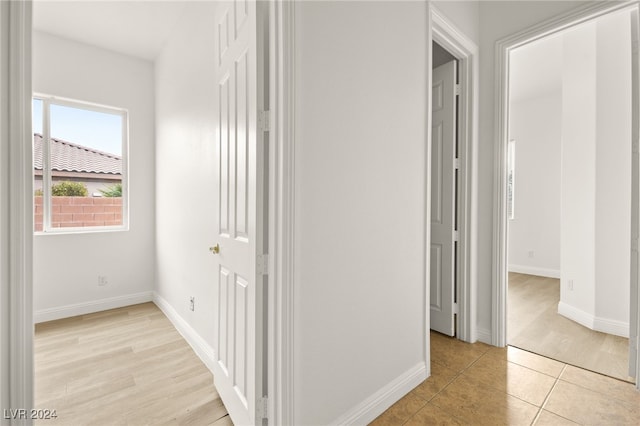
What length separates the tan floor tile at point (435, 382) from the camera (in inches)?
73.1

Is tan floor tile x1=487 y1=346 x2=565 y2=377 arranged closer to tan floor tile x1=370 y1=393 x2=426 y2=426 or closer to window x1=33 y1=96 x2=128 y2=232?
tan floor tile x1=370 y1=393 x2=426 y2=426

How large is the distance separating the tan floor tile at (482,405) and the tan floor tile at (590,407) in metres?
0.17

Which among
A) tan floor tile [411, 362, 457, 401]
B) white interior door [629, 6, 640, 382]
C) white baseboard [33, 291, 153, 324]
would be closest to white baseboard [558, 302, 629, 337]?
white interior door [629, 6, 640, 382]

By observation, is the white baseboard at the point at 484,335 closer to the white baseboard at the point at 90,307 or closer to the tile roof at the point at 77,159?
the white baseboard at the point at 90,307

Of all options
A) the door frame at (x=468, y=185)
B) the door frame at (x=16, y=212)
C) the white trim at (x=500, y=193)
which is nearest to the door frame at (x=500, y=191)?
the white trim at (x=500, y=193)

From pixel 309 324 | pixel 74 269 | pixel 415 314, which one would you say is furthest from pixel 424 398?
pixel 74 269

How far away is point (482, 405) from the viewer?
1729 mm

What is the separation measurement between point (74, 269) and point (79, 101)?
1.90m

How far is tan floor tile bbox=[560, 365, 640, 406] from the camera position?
1815 millimetres

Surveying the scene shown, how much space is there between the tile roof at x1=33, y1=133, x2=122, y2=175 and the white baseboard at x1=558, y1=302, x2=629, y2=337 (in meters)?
5.39

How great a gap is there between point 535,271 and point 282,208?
576cm

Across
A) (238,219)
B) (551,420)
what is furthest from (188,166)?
(551,420)

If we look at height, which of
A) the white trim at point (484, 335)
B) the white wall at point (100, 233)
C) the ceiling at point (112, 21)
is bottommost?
the white trim at point (484, 335)

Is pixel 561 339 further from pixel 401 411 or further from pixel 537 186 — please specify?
pixel 537 186
